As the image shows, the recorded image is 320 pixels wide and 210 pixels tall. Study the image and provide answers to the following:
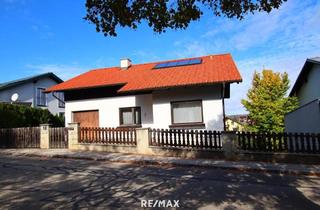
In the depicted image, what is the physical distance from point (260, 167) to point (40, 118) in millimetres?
19059

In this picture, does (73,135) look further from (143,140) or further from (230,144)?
(230,144)

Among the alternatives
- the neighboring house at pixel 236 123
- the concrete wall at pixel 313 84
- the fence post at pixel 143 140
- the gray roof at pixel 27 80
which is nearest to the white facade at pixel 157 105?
the fence post at pixel 143 140

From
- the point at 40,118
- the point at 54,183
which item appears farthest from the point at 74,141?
the point at 40,118

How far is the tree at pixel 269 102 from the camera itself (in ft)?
91.4

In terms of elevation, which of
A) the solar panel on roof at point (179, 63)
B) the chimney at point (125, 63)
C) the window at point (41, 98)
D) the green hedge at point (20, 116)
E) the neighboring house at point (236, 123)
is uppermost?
the chimney at point (125, 63)

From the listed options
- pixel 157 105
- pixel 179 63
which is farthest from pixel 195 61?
pixel 157 105

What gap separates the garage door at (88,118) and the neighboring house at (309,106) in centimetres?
1220

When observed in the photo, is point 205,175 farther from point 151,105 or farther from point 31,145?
point 31,145

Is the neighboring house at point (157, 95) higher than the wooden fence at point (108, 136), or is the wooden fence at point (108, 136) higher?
the neighboring house at point (157, 95)

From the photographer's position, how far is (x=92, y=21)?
6.29m

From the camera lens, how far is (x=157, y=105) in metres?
17.2

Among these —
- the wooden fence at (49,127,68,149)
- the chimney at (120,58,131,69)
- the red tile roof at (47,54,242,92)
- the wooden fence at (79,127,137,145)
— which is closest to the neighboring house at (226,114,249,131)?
the red tile roof at (47,54,242,92)

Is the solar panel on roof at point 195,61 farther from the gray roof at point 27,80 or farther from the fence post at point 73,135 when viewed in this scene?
the gray roof at point 27,80

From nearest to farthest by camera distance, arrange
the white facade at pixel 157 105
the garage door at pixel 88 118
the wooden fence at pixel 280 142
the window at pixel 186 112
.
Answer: the wooden fence at pixel 280 142, the white facade at pixel 157 105, the window at pixel 186 112, the garage door at pixel 88 118
